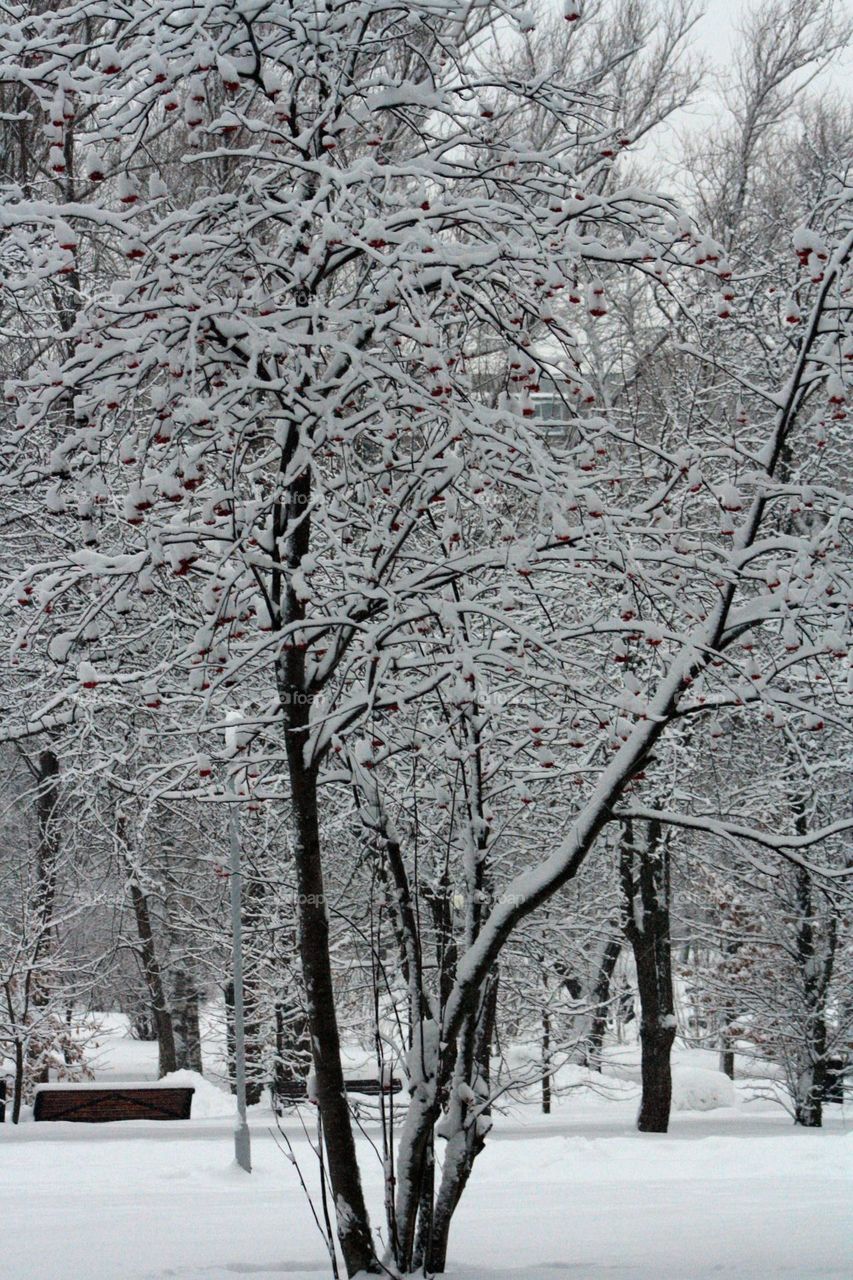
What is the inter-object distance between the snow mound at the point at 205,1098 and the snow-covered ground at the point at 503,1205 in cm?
438

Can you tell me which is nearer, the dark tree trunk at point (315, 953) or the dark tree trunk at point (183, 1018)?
the dark tree trunk at point (315, 953)

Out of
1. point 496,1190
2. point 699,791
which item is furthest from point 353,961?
point 496,1190

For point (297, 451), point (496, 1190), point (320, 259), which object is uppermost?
point (320, 259)

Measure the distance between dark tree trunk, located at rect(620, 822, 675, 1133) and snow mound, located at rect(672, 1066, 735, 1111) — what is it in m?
7.84

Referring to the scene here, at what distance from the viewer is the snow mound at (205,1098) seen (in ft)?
71.2

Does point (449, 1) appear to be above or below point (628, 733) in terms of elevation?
above

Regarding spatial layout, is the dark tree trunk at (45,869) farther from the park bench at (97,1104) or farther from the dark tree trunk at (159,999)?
the dark tree trunk at (159,999)

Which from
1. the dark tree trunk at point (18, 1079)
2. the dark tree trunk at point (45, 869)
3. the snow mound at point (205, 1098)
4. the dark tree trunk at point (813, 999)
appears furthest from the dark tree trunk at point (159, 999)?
the dark tree trunk at point (813, 999)

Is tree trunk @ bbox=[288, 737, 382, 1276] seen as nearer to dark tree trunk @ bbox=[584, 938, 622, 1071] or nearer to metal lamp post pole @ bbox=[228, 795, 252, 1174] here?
metal lamp post pole @ bbox=[228, 795, 252, 1174]

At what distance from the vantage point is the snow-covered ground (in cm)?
625

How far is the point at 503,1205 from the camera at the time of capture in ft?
32.4

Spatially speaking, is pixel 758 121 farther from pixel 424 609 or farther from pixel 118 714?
pixel 424 609

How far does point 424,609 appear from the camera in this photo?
5059 mm

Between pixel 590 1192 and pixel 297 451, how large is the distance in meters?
8.02
